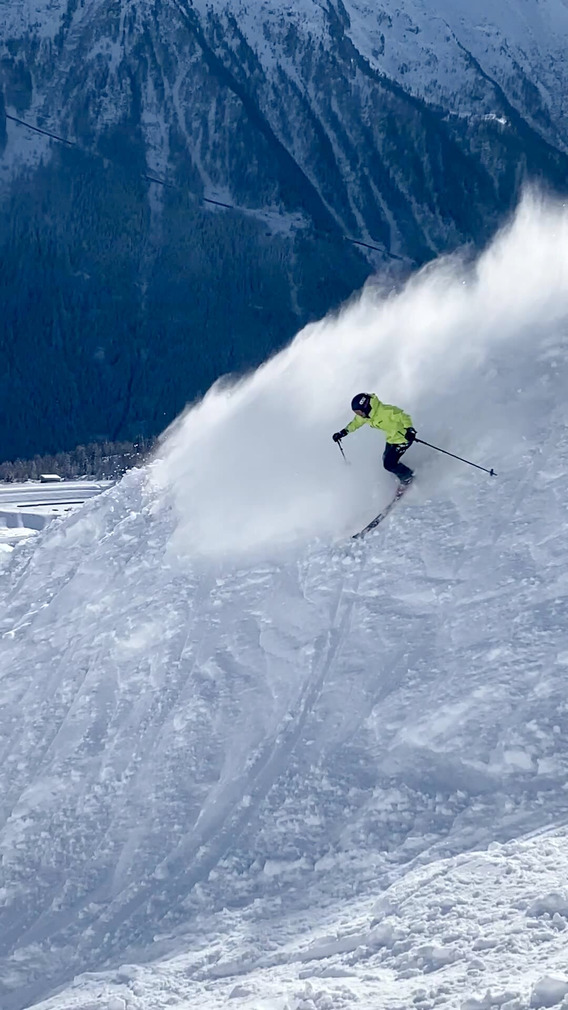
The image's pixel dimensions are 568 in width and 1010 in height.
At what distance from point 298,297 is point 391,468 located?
14601 centimetres

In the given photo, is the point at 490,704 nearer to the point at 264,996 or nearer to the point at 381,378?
the point at 264,996

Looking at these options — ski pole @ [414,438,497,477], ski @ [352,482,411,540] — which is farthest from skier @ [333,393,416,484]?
ski pole @ [414,438,497,477]

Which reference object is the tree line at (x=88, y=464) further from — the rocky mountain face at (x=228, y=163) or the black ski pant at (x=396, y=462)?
the black ski pant at (x=396, y=462)

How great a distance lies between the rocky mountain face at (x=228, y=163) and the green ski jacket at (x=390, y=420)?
132 metres

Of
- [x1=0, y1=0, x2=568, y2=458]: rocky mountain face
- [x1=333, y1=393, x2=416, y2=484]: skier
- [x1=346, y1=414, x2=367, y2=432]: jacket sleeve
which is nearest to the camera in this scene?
[x1=333, y1=393, x2=416, y2=484]: skier

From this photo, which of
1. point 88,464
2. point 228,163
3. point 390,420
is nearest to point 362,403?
point 390,420

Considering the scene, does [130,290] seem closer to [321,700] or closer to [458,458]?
[458,458]

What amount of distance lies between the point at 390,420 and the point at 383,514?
1.39 meters

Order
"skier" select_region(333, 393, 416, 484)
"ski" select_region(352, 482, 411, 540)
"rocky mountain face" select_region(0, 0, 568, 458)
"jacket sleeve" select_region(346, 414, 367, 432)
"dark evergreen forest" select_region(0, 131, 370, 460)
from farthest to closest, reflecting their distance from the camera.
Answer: "rocky mountain face" select_region(0, 0, 568, 458) < "dark evergreen forest" select_region(0, 131, 370, 460) < "jacket sleeve" select_region(346, 414, 367, 432) < "skier" select_region(333, 393, 416, 484) < "ski" select_region(352, 482, 411, 540)

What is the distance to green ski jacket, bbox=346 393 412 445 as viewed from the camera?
16516mm

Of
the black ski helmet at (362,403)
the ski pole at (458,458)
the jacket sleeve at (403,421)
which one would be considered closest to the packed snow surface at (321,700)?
the ski pole at (458,458)

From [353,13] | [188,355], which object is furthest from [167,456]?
[353,13]

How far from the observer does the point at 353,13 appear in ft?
606

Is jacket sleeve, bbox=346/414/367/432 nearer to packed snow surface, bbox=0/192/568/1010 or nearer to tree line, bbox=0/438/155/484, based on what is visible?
packed snow surface, bbox=0/192/568/1010
